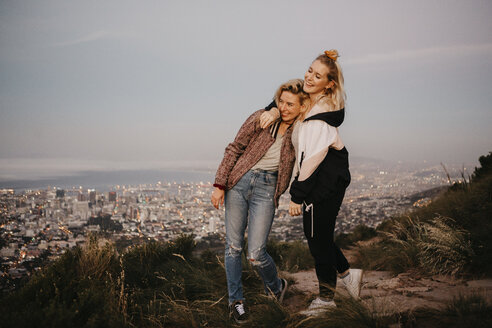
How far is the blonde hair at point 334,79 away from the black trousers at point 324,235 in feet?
2.27

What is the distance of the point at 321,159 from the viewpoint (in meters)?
2.48

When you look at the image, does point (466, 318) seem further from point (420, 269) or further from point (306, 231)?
point (420, 269)

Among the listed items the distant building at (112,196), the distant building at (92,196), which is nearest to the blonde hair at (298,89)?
the distant building at (92,196)

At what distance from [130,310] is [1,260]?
16.0 ft

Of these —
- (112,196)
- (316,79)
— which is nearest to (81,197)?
(112,196)

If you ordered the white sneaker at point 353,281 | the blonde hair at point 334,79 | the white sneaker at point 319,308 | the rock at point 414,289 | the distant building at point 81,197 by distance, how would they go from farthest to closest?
1. the distant building at point 81,197
2. the rock at point 414,289
3. the white sneaker at point 353,281
4. the blonde hair at point 334,79
5. the white sneaker at point 319,308

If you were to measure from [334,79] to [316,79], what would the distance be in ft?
0.50

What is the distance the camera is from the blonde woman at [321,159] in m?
2.49

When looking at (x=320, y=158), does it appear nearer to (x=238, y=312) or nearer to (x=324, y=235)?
(x=324, y=235)

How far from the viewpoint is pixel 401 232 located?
633cm

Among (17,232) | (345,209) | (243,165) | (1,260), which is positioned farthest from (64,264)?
(345,209)

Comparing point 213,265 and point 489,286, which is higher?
point 489,286

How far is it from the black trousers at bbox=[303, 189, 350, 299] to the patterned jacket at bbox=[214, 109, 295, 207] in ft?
1.30

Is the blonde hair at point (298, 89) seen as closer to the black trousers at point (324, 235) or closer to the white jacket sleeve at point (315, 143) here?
the white jacket sleeve at point (315, 143)
